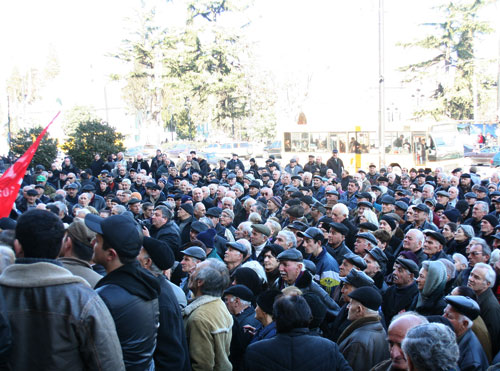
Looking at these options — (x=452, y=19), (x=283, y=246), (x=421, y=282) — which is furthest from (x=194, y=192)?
(x=452, y=19)

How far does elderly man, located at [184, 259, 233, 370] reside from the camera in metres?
4.08

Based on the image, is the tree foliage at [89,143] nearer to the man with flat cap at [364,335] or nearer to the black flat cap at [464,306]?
the man with flat cap at [364,335]

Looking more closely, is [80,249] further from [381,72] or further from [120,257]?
[381,72]

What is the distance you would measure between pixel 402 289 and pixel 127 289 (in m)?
3.59

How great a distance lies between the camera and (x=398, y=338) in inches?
138

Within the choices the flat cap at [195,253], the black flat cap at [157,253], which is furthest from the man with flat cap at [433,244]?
the black flat cap at [157,253]

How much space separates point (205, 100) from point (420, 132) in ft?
96.1

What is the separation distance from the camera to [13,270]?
2.71 meters

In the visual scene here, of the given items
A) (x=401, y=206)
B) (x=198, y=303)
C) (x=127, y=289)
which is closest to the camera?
(x=127, y=289)

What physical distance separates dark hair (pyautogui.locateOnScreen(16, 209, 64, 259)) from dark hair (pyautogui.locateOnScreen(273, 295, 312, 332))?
1.57 metres

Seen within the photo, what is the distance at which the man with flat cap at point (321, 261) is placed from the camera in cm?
636

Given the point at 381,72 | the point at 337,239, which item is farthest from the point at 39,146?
the point at 337,239

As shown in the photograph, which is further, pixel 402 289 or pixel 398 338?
pixel 402 289

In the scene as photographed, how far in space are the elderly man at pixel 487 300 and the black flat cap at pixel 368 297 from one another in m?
1.38
